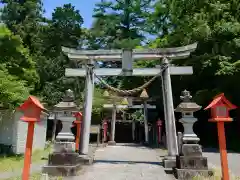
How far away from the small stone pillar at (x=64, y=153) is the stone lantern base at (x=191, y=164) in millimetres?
3342

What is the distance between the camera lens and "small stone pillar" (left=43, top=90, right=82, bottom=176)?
8.33 metres

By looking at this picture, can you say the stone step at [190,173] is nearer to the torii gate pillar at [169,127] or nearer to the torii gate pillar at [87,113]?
the torii gate pillar at [169,127]

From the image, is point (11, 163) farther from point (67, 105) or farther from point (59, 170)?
point (67, 105)

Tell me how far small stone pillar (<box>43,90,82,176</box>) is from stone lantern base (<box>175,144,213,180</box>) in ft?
11.0

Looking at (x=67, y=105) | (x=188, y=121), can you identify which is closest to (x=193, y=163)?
(x=188, y=121)

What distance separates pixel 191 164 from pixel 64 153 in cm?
405

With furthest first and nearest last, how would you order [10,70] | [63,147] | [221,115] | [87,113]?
[10,70] < [87,113] < [63,147] < [221,115]

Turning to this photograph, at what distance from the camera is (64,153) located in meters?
8.59

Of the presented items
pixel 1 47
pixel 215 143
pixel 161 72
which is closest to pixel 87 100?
pixel 161 72

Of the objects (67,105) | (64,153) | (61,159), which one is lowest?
(61,159)

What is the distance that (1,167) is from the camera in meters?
9.86

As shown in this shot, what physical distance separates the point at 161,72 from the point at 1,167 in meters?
7.37

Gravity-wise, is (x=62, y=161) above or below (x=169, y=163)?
above

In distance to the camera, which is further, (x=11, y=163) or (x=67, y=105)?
(x=11, y=163)
